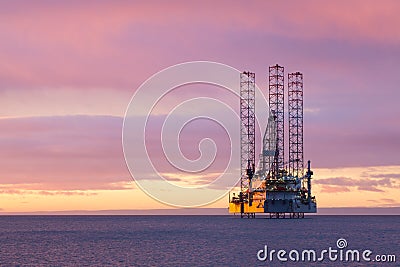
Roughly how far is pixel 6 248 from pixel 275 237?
58735mm

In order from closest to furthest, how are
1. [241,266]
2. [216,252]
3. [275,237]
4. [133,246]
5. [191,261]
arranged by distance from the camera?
[241,266]
[191,261]
[216,252]
[133,246]
[275,237]

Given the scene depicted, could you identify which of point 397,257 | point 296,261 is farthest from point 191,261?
point 397,257

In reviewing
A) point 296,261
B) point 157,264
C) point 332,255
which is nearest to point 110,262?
point 157,264

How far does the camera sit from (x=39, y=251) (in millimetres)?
132375

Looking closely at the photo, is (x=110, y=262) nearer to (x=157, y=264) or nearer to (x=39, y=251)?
(x=157, y=264)

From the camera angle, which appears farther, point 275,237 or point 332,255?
point 275,237

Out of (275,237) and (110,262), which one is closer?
(110,262)

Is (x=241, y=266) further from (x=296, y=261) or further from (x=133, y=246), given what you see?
(x=133, y=246)

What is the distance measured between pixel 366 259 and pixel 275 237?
193 feet

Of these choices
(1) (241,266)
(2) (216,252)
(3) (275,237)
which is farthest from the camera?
(3) (275,237)

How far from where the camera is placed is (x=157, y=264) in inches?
4097
